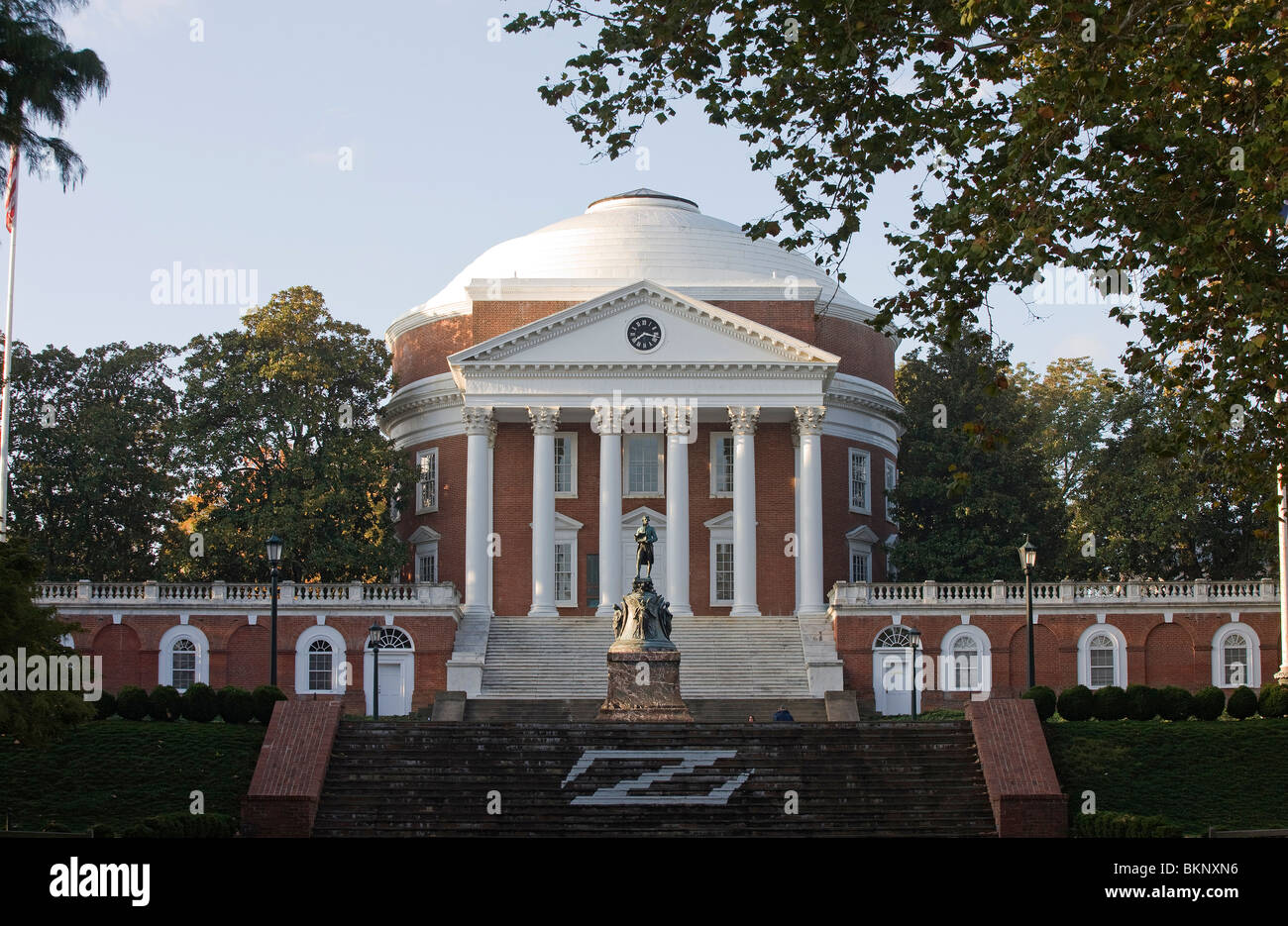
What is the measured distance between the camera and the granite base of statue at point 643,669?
128 ft

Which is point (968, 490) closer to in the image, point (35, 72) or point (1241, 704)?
point (1241, 704)

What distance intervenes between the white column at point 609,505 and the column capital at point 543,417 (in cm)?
139

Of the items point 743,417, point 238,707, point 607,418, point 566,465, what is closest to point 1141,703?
point 238,707

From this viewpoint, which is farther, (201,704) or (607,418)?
(607,418)

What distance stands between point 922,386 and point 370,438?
2100 cm

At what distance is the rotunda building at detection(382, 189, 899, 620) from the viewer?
5875cm

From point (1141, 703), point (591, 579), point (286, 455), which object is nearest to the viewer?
point (1141, 703)

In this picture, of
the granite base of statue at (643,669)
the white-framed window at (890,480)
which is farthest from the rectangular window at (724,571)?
the granite base of statue at (643,669)

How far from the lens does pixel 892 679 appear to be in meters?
54.6

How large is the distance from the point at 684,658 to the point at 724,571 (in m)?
8.57

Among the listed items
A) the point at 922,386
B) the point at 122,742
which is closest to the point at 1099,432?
the point at 922,386

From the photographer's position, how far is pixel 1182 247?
949 inches

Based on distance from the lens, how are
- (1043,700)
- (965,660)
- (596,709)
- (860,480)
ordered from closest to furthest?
(1043,700)
(596,709)
(965,660)
(860,480)

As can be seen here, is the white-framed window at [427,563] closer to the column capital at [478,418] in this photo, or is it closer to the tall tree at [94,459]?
the column capital at [478,418]
